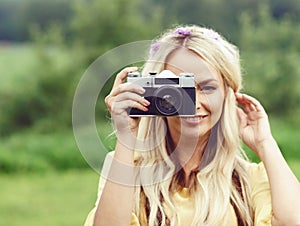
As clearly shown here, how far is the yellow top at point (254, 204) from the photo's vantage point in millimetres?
2613

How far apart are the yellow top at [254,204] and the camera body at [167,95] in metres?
0.32

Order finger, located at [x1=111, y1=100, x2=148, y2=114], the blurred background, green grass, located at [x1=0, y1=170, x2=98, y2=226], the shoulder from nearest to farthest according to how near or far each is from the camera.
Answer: finger, located at [x1=111, y1=100, x2=148, y2=114]
the shoulder
green grass, located at [x1=0, y1=170, x2=98, y2=226]
the blurred background

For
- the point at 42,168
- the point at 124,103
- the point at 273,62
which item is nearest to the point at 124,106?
the point at 124,103

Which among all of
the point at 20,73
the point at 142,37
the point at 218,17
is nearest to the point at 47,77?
the point at 20,73

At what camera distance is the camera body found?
2.45 metres

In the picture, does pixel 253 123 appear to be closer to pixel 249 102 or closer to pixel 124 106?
pixel 249 102

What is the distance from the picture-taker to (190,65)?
8.53ft

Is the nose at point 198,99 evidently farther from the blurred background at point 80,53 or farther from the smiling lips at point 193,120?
the blurred background at point 80,53

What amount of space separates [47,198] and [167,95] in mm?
5425

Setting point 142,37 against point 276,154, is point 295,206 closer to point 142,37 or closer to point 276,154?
point 276,154

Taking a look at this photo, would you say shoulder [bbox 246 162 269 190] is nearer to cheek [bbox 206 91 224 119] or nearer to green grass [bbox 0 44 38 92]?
cheek [bbox 206 91 224 119]

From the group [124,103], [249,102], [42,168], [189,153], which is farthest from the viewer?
[42,168]

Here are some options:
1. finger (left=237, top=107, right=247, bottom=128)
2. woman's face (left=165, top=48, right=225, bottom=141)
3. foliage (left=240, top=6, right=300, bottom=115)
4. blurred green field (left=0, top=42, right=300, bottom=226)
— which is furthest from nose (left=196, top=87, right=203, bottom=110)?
foliage (left=240, top=6, right=300, bottom=115)

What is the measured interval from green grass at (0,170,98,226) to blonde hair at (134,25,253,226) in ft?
13.3
